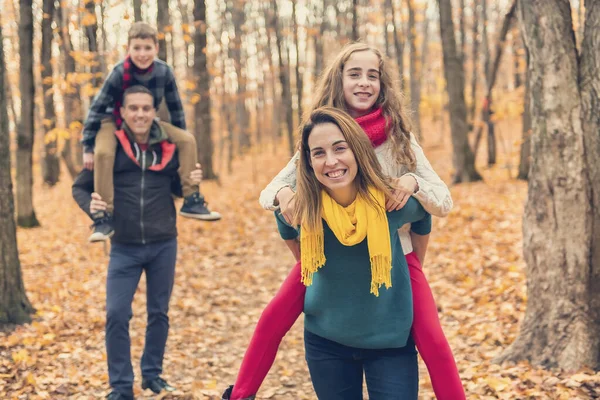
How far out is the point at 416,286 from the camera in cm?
254

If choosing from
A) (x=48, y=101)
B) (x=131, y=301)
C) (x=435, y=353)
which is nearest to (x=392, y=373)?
(x=435, y=353)

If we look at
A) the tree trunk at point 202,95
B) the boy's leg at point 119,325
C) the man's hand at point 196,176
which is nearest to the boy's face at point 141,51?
the man's hand at point 196,176

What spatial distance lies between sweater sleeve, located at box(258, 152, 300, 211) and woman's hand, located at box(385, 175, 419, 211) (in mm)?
508

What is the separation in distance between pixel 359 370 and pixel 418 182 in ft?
3.03

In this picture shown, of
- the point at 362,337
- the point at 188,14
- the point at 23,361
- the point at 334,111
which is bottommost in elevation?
the point at 23,361

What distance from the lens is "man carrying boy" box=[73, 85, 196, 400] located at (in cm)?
402

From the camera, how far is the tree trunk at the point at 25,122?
9531 mm

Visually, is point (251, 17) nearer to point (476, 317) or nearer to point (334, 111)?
point (476, 317)

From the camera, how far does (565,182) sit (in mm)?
4074

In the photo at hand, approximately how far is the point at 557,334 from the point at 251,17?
2855cm

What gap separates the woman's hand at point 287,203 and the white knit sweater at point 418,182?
0.16 feet

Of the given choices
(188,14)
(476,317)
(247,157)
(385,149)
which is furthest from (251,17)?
(385,149)

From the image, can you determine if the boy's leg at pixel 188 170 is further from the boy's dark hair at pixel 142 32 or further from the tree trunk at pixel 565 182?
the tree trunk at pixel 565 182

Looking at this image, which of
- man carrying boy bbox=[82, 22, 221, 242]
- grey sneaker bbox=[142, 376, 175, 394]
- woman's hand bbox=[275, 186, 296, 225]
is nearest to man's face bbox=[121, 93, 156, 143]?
man carrying boy bbox=[82, 22, 221, 242]
